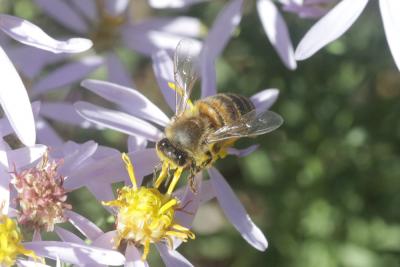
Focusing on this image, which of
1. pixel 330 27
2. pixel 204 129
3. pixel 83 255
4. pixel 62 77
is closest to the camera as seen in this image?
pixel 83 255

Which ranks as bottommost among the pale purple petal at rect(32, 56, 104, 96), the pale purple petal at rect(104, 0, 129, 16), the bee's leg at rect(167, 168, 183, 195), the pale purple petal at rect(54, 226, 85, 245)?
the pale purple petal at rect(54, 226, 85, 245)

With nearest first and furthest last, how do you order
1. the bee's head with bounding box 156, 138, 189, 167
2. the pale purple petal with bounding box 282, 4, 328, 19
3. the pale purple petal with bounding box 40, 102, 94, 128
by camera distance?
the bee's head with bounding box 156, 138, 189, 167 < the pale purple petal with bounding box 282, 4, 328, 19 < the pale purple petal with bounding box 40, 102, 94, 128

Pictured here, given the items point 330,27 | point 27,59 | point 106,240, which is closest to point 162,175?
point 106,240

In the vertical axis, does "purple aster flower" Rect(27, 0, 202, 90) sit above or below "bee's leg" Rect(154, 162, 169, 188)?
above

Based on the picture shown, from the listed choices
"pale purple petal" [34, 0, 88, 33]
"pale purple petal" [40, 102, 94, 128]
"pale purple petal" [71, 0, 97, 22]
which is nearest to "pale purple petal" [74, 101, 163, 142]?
"pale purple petal" [40, 102, 94, 128]

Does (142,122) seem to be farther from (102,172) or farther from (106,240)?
(106,240)

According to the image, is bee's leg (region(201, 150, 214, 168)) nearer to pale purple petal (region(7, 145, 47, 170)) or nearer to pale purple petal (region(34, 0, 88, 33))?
pale purple petal (region(7, 145, 47, 170))

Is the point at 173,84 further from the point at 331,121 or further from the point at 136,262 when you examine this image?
the point at 331,121

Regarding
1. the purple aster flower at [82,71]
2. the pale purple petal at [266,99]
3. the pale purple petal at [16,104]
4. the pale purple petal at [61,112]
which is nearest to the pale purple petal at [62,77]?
the purple aster flower at [82,71]
